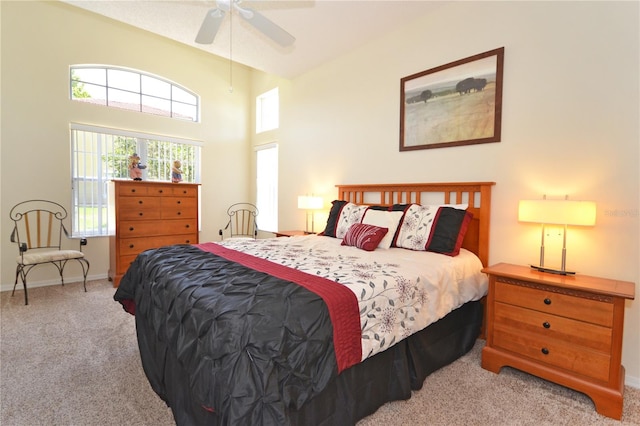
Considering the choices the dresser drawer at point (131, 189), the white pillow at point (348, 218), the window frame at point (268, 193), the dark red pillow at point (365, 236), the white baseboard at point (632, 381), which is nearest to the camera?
the white baseboard at point (632, 381)

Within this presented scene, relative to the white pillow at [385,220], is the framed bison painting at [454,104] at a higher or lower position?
higher

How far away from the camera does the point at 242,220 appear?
219 inches

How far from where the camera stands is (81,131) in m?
3.95

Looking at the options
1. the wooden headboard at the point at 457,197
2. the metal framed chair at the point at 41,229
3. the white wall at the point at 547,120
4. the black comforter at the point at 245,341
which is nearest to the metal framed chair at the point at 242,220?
the metal framed chair at the point at 41,229

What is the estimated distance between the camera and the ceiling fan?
230cm

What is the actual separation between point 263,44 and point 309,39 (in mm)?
546

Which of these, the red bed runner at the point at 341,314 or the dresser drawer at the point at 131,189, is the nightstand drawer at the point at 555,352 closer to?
the red bed runner at the point at 341,314

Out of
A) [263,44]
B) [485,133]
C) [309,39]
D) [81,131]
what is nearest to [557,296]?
[485,133]

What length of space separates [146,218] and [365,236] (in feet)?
9.72

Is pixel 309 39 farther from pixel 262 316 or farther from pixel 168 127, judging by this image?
pixel 262 316

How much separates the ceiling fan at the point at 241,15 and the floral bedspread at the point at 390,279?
68.6 inches

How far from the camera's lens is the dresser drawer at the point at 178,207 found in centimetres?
412

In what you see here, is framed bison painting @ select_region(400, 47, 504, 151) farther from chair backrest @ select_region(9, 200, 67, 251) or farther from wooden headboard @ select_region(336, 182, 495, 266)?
chair backrest @ select_region(9, 200, 67, 251)

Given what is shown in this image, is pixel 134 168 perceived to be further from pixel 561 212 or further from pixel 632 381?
pixel 632 381
